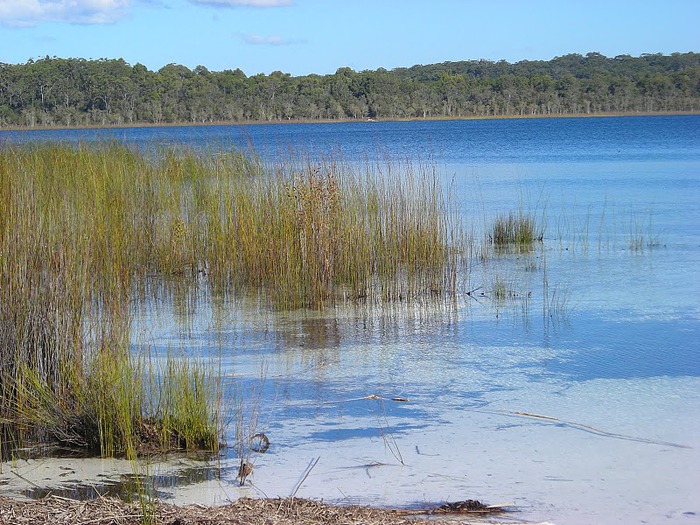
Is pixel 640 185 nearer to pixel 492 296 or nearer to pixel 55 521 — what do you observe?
pixel 492 296

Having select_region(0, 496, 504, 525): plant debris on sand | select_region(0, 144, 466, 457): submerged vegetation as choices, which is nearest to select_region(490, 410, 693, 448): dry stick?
select_region(0, 496, 504, 525): plant debris on sand

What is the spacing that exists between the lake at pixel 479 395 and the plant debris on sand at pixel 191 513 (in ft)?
0.89

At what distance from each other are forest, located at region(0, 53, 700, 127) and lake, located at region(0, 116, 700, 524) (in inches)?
1873

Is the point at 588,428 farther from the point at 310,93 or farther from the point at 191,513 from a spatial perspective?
the point at 310,93

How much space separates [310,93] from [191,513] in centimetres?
7383

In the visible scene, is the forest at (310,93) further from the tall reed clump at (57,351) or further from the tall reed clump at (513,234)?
the tall reed clump at (57,351)

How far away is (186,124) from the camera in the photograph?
63062mm

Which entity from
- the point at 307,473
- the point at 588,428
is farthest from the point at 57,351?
the point at 588,428

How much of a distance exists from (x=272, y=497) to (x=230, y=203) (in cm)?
480

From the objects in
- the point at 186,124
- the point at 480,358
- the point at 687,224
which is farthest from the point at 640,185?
the point at 186,124

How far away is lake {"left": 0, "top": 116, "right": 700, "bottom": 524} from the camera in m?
3.56

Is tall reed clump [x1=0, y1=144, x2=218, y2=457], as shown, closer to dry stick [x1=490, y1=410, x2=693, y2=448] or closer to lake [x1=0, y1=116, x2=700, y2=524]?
lake [x1=0, y1=116, x2=700, y2=524]

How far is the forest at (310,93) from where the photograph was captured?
2324 inches

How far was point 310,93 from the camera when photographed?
2963 inches
